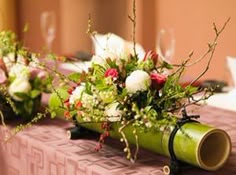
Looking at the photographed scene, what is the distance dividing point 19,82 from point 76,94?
1.20 feet

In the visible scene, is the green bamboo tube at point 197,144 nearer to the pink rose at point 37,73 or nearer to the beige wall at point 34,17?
the pink rose at point 37,73

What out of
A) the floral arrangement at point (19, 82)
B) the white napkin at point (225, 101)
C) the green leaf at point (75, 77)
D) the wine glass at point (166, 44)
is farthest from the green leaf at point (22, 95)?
the wine glass at point (166, 44)

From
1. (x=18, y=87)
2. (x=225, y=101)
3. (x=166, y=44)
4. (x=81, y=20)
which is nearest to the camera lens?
(x=18, y=87)

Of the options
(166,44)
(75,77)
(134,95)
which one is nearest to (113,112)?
(134,95)

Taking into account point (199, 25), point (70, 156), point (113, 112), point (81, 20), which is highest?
point (81, 20)

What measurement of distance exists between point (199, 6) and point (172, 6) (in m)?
0.25

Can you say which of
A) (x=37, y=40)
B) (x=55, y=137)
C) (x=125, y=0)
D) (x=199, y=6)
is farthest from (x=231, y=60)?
(x=37, y=40)

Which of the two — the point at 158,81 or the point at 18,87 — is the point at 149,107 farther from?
the point at 18,87

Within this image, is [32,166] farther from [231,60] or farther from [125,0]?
[125,0]

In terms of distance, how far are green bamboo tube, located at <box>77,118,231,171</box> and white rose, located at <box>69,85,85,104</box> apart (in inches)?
6.3

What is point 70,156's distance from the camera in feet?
3.76

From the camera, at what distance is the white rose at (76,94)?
110 cm

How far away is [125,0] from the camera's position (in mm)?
3557

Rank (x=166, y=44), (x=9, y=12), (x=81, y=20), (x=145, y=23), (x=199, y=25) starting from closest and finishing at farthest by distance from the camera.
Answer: (x=166, y=44) < (x=199, y=25) < (x=145, y=23) < (x=81, y=20) < (x=9, y=12)
